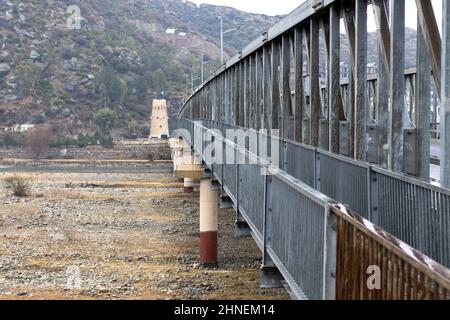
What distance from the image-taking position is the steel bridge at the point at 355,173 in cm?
459

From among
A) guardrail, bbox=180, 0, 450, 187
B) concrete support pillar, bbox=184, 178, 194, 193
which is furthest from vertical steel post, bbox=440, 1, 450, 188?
concrete support pillar, bbox=184, 178, 194, 193

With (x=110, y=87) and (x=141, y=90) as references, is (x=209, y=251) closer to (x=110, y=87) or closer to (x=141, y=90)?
(x=110, y=87)

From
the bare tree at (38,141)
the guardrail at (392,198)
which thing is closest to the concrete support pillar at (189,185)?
the guardrail at (392,198)

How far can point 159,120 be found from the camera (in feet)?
371

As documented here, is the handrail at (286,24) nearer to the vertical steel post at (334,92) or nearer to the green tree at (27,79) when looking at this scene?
the vertical steel post at (334,92)

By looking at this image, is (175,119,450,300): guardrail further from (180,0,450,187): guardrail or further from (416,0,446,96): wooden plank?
(416,0,446,96): wooden plank

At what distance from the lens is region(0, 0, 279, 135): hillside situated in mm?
119938

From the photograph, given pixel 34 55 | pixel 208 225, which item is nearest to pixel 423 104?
pixel 208 225

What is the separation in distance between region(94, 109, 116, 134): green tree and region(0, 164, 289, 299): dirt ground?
74.9 metres

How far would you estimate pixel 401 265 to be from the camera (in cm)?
399

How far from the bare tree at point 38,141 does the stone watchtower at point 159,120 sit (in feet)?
51.9

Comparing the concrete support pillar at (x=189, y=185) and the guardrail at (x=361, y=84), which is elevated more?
the guardrail at (x=361, y=84)

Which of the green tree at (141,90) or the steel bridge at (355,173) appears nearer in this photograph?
the steel bridge at (355,173)

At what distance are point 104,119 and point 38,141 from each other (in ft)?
76.6
